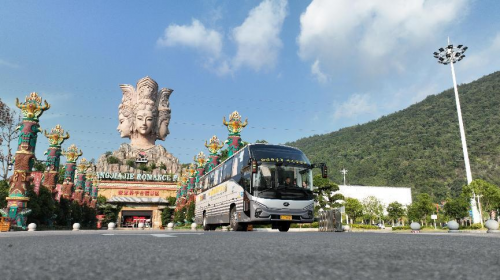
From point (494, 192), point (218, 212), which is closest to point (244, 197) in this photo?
point (218, 212)

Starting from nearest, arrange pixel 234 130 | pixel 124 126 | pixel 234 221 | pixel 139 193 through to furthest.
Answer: pixel 234 221
pixel 234 130
pixel 139 193
pixel 124 126

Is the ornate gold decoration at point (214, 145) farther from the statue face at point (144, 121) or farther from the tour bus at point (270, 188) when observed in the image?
the statue face at point (144, 121)

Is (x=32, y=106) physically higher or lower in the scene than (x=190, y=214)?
higher

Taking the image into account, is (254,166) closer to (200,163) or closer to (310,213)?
(310,213)

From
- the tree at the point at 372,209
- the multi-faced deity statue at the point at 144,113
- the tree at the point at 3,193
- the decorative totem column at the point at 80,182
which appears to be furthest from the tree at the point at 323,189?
the multi-faced deity statue at the point at 144,113

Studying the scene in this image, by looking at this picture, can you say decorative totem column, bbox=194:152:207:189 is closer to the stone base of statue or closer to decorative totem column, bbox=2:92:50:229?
decorative totem column, bbox=2:92:50:229

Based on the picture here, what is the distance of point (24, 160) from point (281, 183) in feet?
51.7

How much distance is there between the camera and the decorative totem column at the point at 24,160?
19344 millimetres

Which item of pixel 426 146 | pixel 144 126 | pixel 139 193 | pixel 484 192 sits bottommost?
pixel 484 192

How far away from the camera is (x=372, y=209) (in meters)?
57.2

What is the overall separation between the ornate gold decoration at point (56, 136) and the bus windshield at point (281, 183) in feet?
65.2

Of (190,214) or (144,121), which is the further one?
(144,121)

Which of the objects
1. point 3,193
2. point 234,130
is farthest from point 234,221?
point 3,193

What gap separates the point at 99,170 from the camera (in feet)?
228
